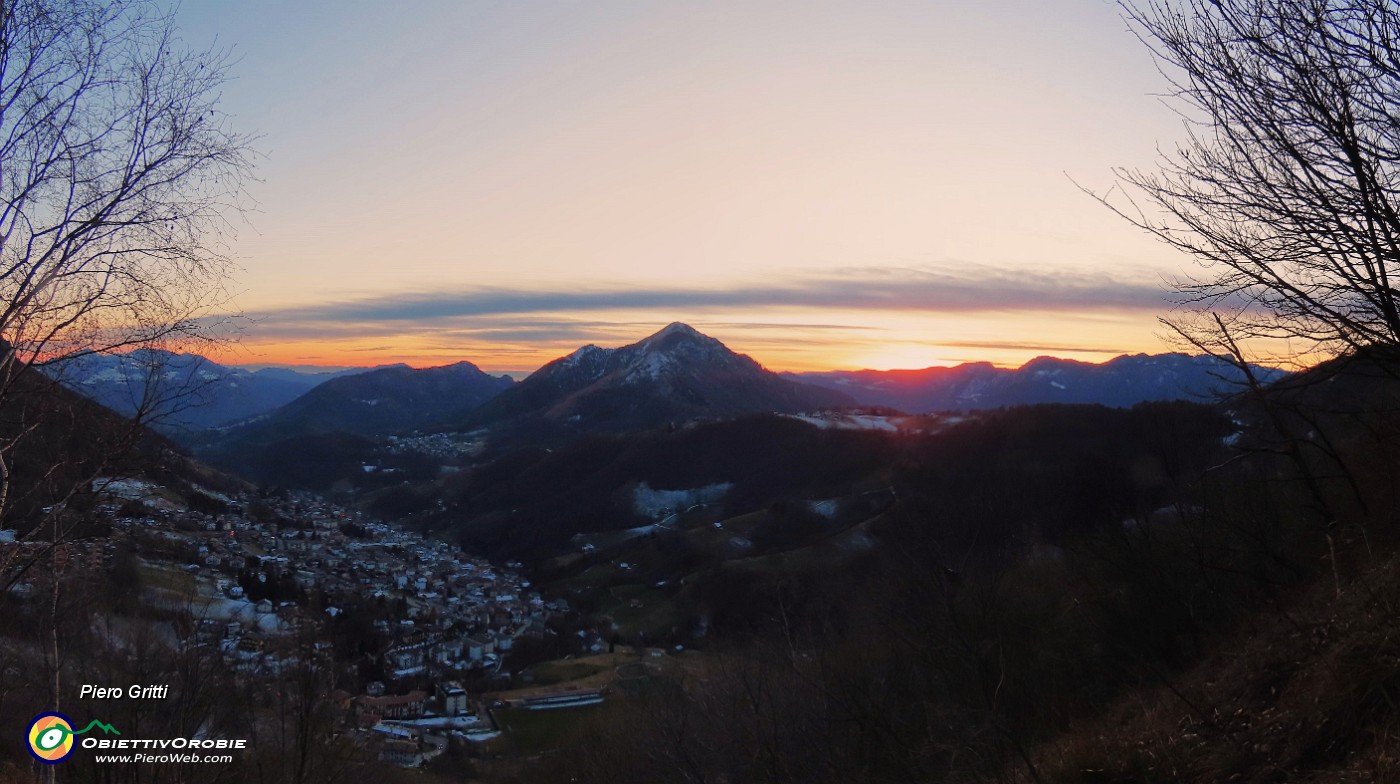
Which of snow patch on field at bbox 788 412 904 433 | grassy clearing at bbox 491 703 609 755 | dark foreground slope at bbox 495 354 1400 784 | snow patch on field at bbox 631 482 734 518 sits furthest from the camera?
snow patch on field at bbox 788 412 904 433

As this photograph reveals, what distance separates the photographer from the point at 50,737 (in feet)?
26.6

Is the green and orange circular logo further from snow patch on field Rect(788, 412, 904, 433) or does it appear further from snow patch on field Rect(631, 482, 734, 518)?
snow patch on field Rect(788, 412, 904, 433)

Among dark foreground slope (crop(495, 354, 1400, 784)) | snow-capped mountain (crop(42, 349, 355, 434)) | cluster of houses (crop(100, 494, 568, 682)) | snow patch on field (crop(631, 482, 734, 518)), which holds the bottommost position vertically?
snow patch on field (crop(631, 482, 734, 518))

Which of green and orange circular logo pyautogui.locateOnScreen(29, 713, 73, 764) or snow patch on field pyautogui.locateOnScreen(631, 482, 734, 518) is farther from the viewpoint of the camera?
snow patch on field pyautogui.locateOnScreen(631, 482, 734, 518)

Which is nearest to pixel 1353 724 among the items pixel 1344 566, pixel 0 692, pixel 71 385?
pixel 1344 566

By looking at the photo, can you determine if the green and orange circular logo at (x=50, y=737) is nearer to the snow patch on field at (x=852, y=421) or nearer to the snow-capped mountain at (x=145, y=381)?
the snow-capped mountain at (x=145, y=381)

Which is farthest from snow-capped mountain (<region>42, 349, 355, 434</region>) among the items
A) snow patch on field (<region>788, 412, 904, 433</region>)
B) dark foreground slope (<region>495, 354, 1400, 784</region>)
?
snow patch on field (<region>788, 412, 904, 433</region>)

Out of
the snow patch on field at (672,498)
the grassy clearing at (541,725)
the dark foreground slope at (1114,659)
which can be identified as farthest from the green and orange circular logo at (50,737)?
the snow patch on field at (672,498)

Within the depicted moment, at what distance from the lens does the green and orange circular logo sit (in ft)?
26.4

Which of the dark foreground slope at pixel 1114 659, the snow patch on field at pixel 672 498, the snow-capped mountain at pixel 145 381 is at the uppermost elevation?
the snow-capped mountain at pixel 145 381

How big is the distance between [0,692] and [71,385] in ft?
15.7

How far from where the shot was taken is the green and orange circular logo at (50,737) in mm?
8039

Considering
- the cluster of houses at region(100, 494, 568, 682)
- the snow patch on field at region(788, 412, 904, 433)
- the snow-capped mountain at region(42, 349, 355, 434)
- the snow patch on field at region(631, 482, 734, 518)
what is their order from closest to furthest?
Result: the snow-capped mountain at region(42, 349, 355, 434) → the cluster of houses at region(100, 494, 568, 682) → the snow patch on field at region(631, 482, 734, 518) → the snow patch on field at region(788, 412, 904, 433)

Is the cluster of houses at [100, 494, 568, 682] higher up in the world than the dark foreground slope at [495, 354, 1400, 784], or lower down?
lower down
